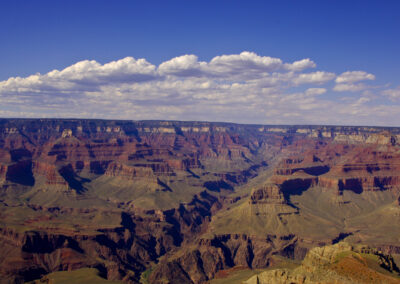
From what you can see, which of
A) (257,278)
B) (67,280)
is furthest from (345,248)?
(67,280)

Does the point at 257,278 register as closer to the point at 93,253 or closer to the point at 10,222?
the point at 93,253

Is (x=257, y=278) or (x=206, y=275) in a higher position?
(x=257, y=278)

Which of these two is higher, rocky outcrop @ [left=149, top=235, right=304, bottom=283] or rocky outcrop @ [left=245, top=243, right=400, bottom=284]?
rocky outcrop @ [left=245, top=243, right=400, bottom=284]

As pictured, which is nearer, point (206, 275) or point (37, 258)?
point (37, 258)

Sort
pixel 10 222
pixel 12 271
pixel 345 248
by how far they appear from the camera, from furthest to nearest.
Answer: pixel 10 222 < pixel 12 271 < pixel 345 248

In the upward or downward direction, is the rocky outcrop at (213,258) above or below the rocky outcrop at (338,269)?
below

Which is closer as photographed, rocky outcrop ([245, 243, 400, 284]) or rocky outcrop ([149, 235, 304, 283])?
rocky outcrop ([245, 243, 400, 284])

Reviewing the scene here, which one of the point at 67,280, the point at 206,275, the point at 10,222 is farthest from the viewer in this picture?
the point at 10,222

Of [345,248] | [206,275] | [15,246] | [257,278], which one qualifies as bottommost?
[206,275]

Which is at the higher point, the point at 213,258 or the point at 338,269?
the point at 338,269

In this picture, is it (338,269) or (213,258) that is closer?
(338,269)

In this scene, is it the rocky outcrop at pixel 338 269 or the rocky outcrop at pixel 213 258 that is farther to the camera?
the rocky outcrop at pixel 213 258
